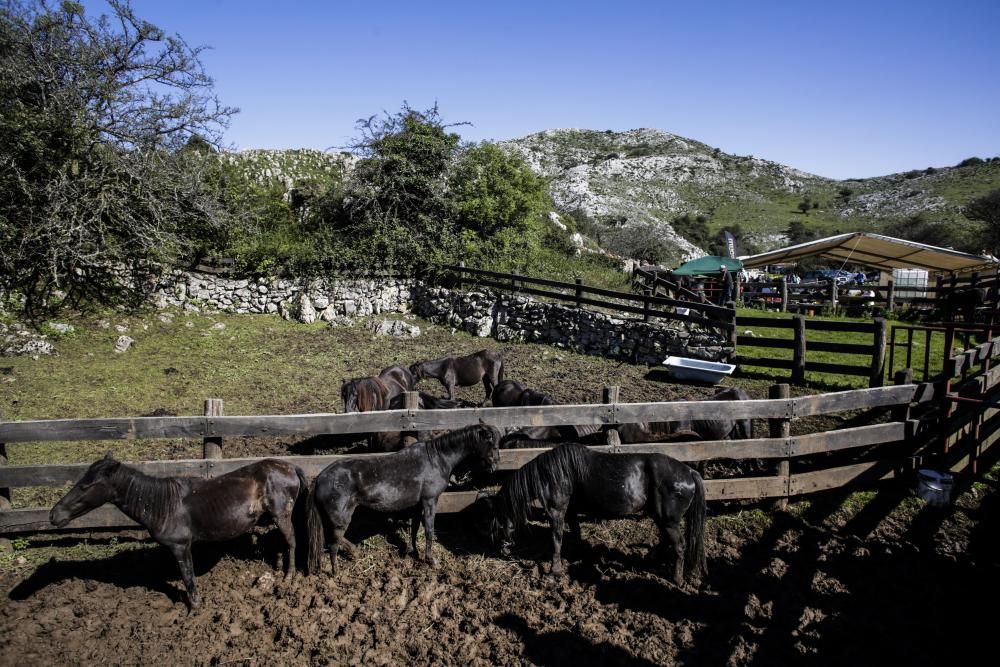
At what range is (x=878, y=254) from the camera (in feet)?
60.1

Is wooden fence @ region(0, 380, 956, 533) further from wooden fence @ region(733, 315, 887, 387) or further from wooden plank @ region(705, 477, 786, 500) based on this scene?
wooden fence @ region(733, 315, 887, 387)

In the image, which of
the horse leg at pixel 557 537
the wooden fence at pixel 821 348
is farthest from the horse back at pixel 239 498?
the wooden fence at pixel 821 348

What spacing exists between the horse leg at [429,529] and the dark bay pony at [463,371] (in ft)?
16.1

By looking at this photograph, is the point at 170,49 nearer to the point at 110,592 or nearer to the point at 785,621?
the point at 110,592

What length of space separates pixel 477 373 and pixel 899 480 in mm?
6279

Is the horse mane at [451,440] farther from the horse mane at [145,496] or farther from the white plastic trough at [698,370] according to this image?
the white plastic trough at [698,370]

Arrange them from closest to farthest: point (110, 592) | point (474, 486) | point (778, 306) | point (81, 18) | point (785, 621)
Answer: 1. point (785, 621)
2. point (110, 592)
3. point (474, 486)
4. point (81, 18)
5. point (778, 306)

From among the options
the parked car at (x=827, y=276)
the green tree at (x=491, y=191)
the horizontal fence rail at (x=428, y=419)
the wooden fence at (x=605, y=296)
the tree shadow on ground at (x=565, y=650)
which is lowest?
the tree shadow on ground at (x=565, y=650)

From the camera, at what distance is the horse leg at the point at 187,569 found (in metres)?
4.22

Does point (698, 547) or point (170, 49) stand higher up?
point (170, 49)

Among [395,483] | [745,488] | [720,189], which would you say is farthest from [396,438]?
[720,189]

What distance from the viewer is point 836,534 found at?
5203 millimetres

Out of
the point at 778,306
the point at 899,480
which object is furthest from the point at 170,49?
the point at 778,306

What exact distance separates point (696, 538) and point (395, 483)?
2587mm
